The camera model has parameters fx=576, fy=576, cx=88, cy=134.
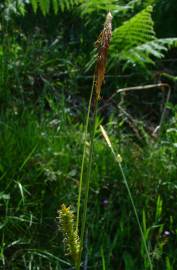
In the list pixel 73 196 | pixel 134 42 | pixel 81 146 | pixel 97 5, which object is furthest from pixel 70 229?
pixel 97 5

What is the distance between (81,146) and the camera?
263 cm

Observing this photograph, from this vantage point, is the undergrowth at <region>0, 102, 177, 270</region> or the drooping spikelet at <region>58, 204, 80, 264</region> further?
the undergrowth at <region>0, 102, 177, 270</region>

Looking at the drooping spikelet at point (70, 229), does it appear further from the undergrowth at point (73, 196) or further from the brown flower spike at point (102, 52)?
the undergrowth at point (73, 196)

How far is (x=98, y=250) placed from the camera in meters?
2.18

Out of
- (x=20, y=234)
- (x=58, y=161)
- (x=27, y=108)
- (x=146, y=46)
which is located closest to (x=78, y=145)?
(x=58, y=161)

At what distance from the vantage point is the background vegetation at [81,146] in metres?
2.18

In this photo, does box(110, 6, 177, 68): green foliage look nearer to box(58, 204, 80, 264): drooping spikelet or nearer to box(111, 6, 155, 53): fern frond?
box(111, 6, 155, 53): fern frond

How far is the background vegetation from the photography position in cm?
218

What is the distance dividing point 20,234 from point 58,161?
1.36 ft

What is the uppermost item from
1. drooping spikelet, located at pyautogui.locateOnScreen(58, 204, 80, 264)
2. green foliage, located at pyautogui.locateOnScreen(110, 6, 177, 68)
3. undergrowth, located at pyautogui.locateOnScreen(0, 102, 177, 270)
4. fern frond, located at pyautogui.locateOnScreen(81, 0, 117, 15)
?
fern frond, located at pyautogui.locateOnScreen(81, 0, 117, 15)

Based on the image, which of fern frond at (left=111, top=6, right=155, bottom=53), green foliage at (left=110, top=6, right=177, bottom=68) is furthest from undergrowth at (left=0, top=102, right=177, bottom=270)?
fern frond at (left=111, top=6, right=155, bottom=53)

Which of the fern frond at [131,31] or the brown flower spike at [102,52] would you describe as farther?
the fern frond at [131,31]

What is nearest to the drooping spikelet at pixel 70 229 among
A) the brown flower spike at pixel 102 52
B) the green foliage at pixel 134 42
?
the brown flower spike at pixel 102 52

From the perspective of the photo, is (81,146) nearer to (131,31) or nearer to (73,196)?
(73,196)
